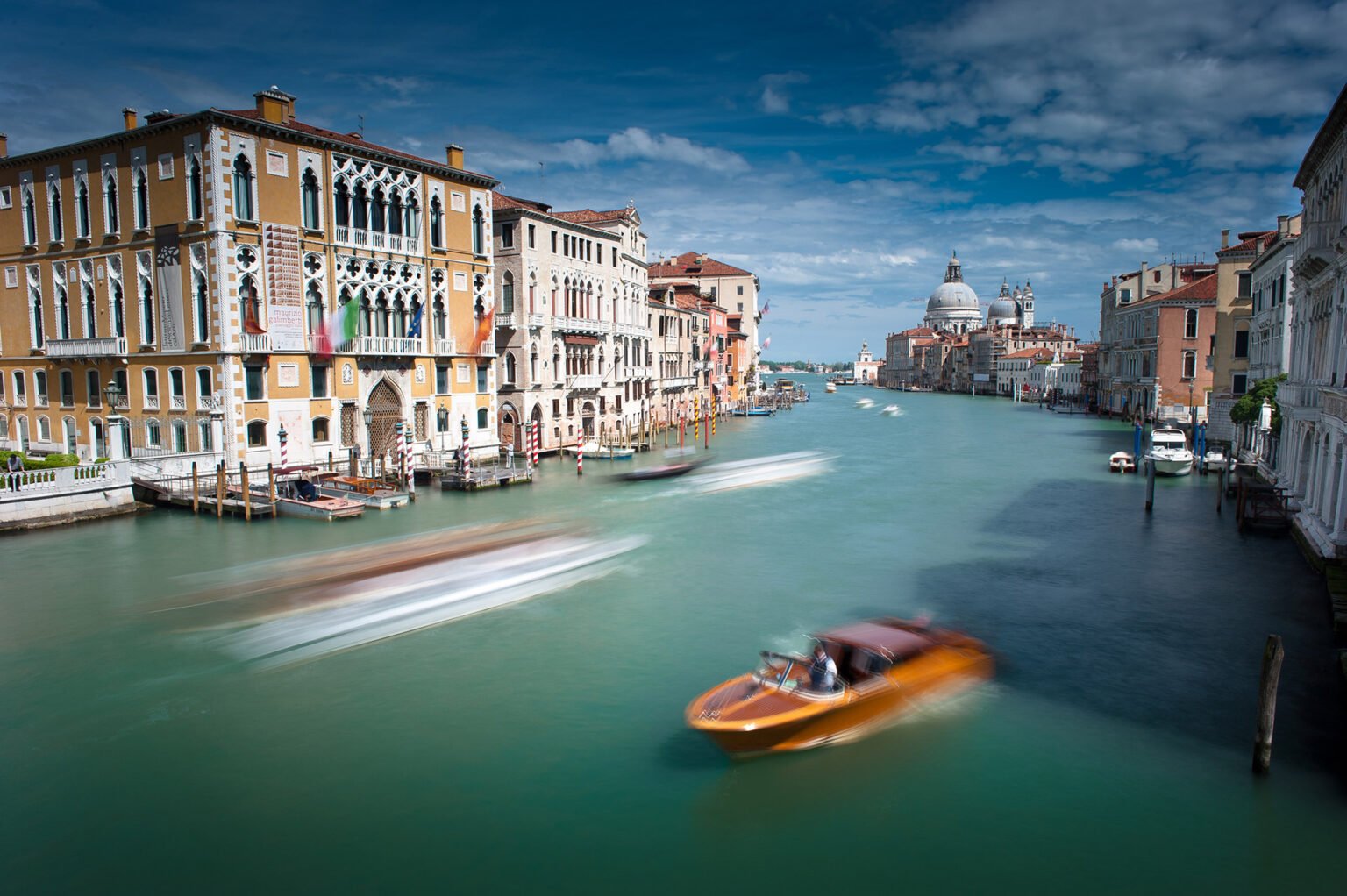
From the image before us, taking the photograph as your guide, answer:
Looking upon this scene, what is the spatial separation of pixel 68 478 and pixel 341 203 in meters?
9.62

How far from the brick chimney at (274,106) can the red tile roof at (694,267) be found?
41.8 metres

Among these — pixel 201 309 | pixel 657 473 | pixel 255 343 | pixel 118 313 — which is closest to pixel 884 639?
pixel 255 343

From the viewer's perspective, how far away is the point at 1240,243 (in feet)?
122

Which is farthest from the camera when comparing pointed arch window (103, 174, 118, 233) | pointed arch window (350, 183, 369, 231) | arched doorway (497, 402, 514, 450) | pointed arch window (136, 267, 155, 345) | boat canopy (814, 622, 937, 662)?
arched doorway (497, 402, 514, 450)

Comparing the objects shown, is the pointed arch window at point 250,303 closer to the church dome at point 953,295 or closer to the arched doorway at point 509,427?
the arched doorway at point 509,427

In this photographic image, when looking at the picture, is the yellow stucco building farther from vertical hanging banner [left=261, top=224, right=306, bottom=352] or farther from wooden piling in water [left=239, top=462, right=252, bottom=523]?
wooden piling in water [left=239, top=462, right=252, bottom=523]

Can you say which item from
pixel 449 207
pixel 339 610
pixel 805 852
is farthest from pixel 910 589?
pixel 449 207

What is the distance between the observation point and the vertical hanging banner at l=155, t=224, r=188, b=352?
71.2 feet

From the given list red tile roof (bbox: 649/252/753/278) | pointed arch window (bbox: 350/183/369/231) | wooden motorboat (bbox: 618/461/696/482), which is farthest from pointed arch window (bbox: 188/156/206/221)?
red tile roof (bbox: 649/252/753/278)

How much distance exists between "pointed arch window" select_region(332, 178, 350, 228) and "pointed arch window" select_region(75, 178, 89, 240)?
6841 mm

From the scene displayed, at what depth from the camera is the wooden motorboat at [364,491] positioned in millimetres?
21484

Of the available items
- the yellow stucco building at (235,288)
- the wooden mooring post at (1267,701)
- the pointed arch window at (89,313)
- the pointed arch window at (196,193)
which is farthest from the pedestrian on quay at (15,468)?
the wooden mooring post at (1267,701)

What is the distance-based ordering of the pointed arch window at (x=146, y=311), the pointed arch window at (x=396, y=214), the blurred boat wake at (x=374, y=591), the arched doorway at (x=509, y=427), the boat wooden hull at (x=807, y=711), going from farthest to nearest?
the arched doorway at (x=509, y=427) → the pointed arch window at (x=396, y=214) → the pointed arch window at (x=146, y=311) → the blurred boat wake at (x=374, y=591) → the boat wooden hull at (x=807, y=711)

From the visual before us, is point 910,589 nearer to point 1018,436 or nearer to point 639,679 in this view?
point 639,679
